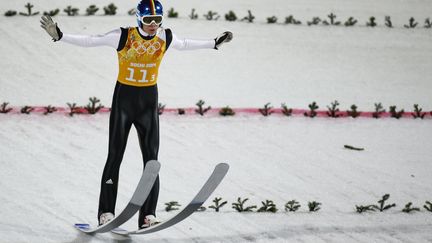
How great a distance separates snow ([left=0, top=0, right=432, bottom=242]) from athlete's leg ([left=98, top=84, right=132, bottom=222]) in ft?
1.32

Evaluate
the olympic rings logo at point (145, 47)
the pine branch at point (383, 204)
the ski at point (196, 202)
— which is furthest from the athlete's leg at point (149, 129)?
the pine branch at point (383, 204)

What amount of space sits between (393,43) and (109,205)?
355 inches

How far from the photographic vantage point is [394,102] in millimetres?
14406

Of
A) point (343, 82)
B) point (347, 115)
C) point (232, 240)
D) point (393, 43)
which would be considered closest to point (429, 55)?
point (393, 43)

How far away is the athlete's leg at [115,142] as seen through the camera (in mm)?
8766

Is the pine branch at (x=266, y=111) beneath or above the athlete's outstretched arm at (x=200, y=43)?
beneath

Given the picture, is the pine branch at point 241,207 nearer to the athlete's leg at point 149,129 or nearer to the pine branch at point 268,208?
the pine branch at point 268,208

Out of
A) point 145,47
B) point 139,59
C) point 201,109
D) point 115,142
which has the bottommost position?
point 201,109

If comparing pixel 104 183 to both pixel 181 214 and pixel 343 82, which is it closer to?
pixel 181 214

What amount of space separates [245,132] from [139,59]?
4313 mm

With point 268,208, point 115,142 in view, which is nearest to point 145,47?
point 115,142

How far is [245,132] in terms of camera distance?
12.7 m

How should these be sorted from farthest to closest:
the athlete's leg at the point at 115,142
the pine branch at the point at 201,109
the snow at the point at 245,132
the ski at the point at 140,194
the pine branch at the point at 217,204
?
the pine branch at the point at 201,109, the pine branch at the point at 217,204, the snow at the point at 245,132, the athlete's leg at the point at 115,142, the ski at the point at 140,194

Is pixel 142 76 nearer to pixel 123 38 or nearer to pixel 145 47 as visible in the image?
pixel 145 47
